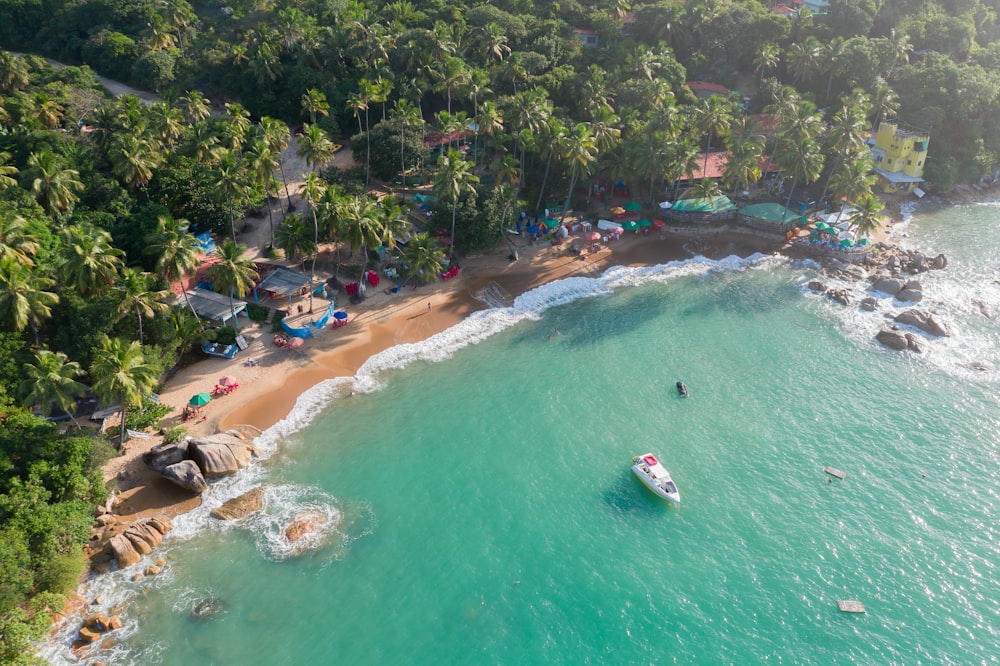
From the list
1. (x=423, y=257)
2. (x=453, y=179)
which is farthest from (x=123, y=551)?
(x=453, y=179)

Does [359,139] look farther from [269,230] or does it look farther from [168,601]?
[168,601]

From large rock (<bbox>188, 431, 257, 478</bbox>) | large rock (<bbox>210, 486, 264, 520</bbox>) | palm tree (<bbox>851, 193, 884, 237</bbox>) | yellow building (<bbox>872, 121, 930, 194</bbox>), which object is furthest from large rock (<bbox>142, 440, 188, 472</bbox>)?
yellow building (<bbox>872, 121, 930, 194</bbox>)

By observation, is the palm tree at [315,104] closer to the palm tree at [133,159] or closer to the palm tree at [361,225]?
the palm tree at [133,159]

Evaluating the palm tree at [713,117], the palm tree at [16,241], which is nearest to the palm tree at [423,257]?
the palm tree at [16,241]

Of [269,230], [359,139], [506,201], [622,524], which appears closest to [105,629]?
[622,524]

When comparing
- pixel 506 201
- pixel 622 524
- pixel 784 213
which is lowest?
pixel 622 524
